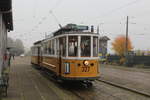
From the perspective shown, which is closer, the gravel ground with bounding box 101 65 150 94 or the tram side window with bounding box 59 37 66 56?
the tram side window with bounding box 59 37 66 56

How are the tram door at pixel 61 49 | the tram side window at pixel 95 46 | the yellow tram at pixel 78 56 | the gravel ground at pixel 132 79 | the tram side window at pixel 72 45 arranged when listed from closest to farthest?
the yellow tram at pixel 78 56
the tram side window at pixel 72 45
the tram side window at pixel 95 46
the tram door at pixel 61 49
the gravel ground at pixel 132 79

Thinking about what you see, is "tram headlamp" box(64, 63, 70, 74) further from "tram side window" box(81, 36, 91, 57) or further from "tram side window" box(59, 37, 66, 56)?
"tram side window" box(81, 36, 91, 57)

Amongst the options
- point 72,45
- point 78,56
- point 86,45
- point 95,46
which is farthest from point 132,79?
point 72,45

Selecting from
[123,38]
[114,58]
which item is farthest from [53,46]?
[123,38]

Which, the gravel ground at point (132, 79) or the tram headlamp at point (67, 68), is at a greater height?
the tram headlamp at point (67, 68)

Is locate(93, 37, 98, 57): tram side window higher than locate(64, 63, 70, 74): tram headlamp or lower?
higher

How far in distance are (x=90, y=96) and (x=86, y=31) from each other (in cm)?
344

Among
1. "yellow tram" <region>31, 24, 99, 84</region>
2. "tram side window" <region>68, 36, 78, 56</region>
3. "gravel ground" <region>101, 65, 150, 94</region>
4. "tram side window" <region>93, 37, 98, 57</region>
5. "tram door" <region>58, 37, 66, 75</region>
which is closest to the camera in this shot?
"yellow tram" <region>31, 24, 99, 84</region>

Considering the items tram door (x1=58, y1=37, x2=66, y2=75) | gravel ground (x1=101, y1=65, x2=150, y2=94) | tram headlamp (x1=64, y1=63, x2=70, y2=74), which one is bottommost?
gravel ground (x1=101, y1=65, x2=150, y2=94)

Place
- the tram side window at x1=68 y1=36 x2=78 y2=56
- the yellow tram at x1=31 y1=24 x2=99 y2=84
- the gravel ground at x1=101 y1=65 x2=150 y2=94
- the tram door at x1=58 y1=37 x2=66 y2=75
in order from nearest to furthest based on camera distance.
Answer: the yellow tram at x1=31 y1=24 x2=99 y2=84 < the tram side window at x1=68 y1=36 x2=78 y2=56 < the tram door at x1=58 y1=37 x2=66 y2=75 < the gravel ground at x1=101 y1=65 x2=150 y2=94

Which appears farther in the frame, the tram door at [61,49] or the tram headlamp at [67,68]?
the tram door at [61,49]

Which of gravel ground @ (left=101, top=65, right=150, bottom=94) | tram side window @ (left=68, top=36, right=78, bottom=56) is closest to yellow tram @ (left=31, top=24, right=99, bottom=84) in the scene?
tram side window @ (left=68, top=36, right=78, bottom=56)

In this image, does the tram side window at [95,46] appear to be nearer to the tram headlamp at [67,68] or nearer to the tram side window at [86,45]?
the tram side window at [86,45]

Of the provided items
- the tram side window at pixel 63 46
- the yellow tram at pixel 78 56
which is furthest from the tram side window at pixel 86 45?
the tram side window at pixel 63 46
